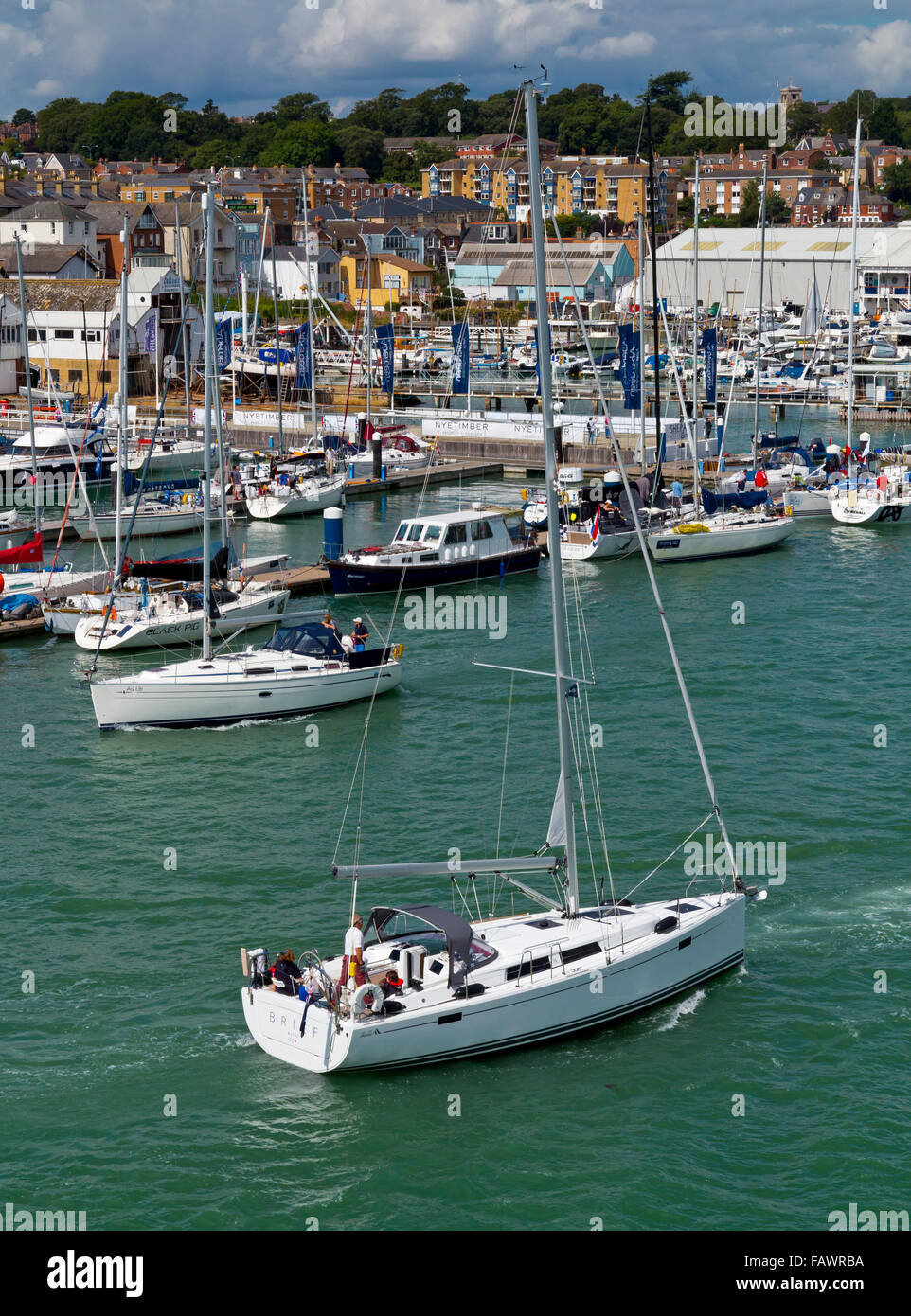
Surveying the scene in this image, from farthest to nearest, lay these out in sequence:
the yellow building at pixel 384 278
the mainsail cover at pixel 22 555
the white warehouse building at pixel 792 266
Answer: the yellow building at pixel 384 278 < the white warehouse building at pixel 792 266 < the mainsail cover at pixel 22 555

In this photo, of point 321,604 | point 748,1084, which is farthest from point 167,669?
point 748,1084

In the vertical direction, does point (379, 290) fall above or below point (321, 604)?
above

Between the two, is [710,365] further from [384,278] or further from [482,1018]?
[384,278]

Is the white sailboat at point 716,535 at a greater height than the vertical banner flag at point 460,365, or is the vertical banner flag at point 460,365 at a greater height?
the vertical banner flag at point 460,365

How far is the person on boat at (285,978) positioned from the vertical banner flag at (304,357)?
183 feet

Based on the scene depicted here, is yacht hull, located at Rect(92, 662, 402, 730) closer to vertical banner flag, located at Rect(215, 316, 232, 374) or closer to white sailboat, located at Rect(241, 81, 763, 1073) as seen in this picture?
white sailboat, located at Rect(241, 81, 763, 1073)

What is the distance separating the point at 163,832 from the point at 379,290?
128 metres

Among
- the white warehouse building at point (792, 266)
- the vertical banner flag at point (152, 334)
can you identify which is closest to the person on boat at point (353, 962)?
the vertical banner flag at point (152, 334)

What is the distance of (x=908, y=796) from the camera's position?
32281mm

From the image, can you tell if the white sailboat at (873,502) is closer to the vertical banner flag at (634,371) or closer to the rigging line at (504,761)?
the vertical banner flag at (634,371)

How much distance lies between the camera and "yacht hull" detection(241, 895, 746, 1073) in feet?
68.5

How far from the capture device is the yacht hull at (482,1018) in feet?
68.5

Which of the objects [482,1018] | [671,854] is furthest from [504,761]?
[482,1018]
